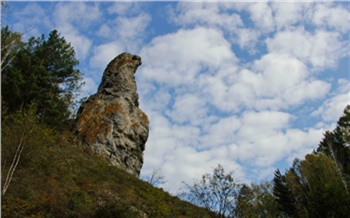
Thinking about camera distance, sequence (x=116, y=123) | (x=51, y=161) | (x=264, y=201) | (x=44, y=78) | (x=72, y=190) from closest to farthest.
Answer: (x=72, y=190)
(x=51, y=161)
(x=44, y=78)
(x=116, y=123)
(x=264, y=201)

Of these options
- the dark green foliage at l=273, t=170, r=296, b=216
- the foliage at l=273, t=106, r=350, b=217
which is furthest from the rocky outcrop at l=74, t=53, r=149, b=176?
the dark green foliage at l=273, t=170, r=296, b=216

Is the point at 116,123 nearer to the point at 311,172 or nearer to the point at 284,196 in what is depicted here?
the point at 311,172

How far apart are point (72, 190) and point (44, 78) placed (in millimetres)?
11514

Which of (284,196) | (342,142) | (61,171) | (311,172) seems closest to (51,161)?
(61,171)

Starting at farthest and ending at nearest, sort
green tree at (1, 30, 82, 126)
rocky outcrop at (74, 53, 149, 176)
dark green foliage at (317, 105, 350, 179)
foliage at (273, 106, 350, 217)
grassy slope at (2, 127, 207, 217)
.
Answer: dark green foliage at (317, 105, 350, 179) < foliage at (273, 106, 350, 217) < rocky outcrop at (74, 53, 149, 176) < green tree at (1, 30, 82, 126) < grassy slope at (2, 127, 207, 217)

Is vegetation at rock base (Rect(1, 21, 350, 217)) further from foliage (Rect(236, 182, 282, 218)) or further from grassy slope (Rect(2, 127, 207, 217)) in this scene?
foliage (Rect(236, 182, 282, 218))

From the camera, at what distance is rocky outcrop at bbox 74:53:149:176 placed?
29891mm

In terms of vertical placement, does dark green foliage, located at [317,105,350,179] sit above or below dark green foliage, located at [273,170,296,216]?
above

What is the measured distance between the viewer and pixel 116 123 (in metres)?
31.7

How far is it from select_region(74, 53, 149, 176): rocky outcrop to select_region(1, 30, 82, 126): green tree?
8.74 ft

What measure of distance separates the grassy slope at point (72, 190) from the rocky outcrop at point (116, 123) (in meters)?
3.51

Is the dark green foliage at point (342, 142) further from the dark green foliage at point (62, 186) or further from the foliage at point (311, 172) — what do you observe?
the dark green foliage at point (62, 186)

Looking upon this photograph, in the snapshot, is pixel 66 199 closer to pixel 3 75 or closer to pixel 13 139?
pixel 13 139

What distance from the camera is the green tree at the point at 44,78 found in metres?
24.6
